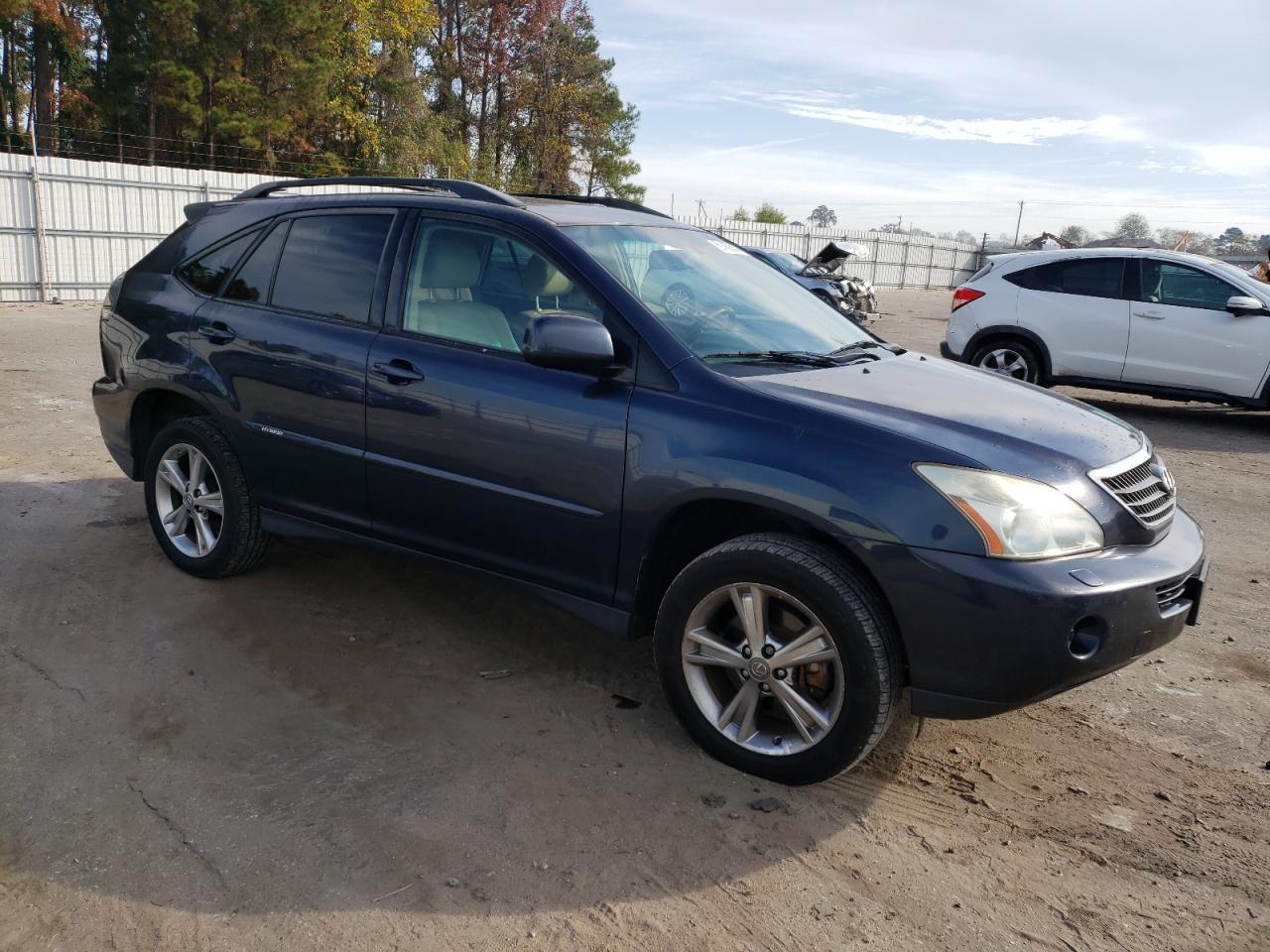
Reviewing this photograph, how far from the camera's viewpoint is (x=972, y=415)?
10.8ft

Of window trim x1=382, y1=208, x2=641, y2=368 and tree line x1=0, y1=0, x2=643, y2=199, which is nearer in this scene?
window trim x1=382, y1=208, x2=641, y2=368

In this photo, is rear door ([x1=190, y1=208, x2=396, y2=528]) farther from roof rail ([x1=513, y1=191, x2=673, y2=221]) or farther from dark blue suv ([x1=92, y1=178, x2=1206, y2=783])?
roof rail ([x1=513, y1=191, x2=673, y2=221])

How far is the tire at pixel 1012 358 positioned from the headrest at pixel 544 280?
25.4 ft

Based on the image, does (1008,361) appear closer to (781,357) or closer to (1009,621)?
(781,357)

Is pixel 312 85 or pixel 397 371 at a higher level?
pixel 312 85

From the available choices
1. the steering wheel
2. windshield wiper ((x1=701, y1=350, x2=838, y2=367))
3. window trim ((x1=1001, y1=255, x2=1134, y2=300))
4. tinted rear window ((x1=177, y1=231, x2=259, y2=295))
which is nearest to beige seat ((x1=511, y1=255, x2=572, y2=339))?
the steering wheel

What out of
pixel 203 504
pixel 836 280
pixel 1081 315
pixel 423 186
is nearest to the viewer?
pixel 423 186

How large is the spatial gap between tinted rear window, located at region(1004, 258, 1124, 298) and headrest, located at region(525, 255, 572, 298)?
8.18 metres

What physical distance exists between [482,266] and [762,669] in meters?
1.82

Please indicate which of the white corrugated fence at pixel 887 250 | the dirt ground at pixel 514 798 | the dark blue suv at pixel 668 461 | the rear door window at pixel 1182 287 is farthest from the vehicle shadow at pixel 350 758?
the white corrugated fence at pixel 887 250

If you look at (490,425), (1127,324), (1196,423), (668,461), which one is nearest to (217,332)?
(490,425)

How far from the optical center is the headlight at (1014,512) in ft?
9.19

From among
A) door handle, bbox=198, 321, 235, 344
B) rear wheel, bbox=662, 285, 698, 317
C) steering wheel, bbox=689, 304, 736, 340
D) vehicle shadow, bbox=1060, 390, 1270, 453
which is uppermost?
rear wheel, bbox=662, 285, 698, 317

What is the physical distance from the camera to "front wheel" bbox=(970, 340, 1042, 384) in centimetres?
1045
